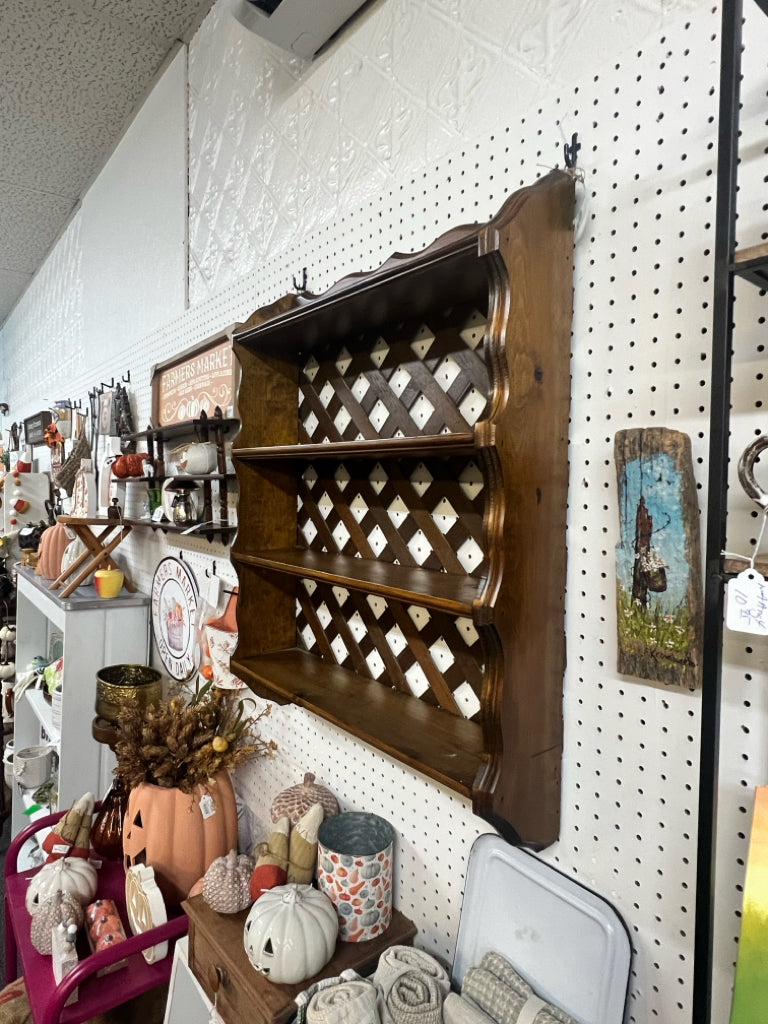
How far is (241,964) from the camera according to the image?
1.11 metres

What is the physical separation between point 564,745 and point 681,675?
235 millimetres

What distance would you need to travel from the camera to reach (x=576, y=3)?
90cm

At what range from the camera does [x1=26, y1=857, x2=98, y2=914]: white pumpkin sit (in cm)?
150

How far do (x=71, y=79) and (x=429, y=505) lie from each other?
7.56 ft

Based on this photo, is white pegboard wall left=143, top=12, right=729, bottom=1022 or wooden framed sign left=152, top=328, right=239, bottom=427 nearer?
white pegboard wall left=143, top=12, right=729, bottom=1022

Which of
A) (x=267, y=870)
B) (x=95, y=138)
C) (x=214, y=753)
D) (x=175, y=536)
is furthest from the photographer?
(x=95, y=138)

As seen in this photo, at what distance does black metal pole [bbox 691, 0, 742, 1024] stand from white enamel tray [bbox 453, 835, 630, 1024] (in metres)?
0.22

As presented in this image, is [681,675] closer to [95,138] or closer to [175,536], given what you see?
[175,536]

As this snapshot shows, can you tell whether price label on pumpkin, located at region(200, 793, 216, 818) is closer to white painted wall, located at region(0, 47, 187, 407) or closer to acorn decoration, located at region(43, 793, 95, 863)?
acorn decoration, located at region(43, 793, 95, 863)

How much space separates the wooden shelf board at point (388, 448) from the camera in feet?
2.78

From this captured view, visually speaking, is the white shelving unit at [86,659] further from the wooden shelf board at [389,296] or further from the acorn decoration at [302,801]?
the wooden shelf board at [389,296]

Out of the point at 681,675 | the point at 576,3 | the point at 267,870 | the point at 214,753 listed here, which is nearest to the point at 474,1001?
the point at 267,870

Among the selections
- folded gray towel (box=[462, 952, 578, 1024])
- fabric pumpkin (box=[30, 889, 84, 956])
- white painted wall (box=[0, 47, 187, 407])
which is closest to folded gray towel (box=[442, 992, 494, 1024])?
folded gray towel (box=[462, 952, 578, 1024])

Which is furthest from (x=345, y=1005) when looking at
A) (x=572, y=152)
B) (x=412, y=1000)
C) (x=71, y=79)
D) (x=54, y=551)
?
(x=71, y=79)
